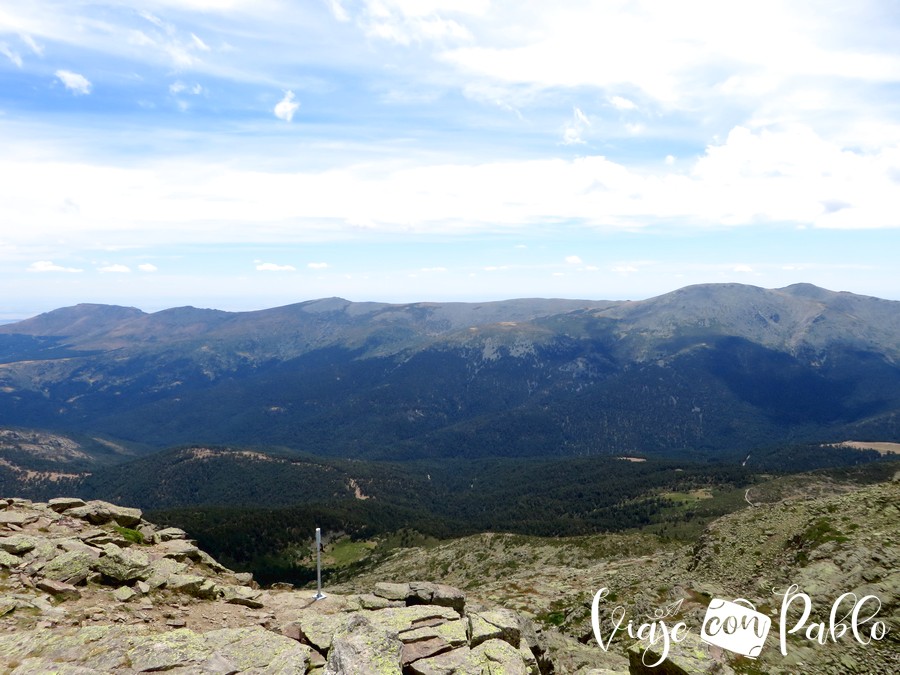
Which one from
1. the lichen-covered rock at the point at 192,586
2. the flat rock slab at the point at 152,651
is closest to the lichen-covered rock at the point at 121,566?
the lichen-covered rock at the point at 192,586

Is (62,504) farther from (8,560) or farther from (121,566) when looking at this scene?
(121,566)

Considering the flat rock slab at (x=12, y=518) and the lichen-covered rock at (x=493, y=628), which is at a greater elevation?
the flat rock slab at (x=12, y=518)

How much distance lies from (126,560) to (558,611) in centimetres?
4807

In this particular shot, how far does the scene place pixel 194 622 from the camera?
91.1 feet

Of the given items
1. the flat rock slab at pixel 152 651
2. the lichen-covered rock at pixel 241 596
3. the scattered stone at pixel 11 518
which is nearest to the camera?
the flat rock slab at pixel 152 651

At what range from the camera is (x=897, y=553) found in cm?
3628

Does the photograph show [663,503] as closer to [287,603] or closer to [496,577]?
[496,577]

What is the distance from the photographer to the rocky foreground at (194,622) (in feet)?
67.8

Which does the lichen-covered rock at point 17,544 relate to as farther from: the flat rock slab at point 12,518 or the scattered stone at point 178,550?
the scattered stone at point 178,550

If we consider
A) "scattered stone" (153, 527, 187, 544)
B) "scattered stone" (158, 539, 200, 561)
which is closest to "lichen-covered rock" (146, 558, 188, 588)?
"scattered stone" (158, 539, 200, 561)

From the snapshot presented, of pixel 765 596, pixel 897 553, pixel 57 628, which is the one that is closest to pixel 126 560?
pixel 57 628

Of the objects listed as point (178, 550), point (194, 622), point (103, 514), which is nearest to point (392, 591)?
point (194, 622)

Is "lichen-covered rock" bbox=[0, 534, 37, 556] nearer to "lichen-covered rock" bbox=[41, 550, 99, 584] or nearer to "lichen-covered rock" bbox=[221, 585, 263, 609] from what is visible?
"lichen-covered rock" bbox=[41, 550, 99, 584]

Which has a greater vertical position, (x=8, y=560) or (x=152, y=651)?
(x=152, y=651)
